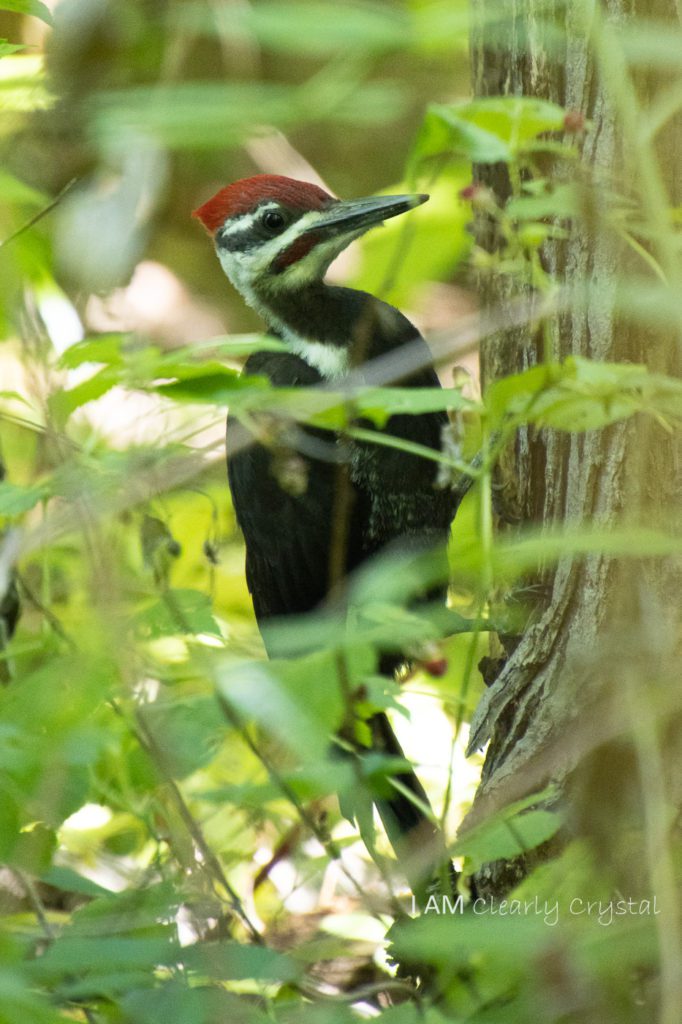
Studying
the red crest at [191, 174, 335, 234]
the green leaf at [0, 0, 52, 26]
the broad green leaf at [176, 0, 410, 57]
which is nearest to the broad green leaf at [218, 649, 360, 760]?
the broad green leaf at [176, 0, 410, 57]

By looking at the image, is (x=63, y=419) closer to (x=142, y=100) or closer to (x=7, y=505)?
(x=7, y=505)

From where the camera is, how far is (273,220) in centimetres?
263

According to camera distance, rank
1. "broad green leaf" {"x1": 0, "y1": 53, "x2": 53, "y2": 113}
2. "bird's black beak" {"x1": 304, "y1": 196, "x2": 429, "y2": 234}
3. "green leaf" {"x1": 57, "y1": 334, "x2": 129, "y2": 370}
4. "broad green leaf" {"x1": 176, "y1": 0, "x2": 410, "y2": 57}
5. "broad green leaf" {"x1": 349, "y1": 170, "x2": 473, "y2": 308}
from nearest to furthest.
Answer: "broad green leaf" {"x1": 176, "y1": 0, "x2": 410, "y2": 57}, "green leaf" {"x1": 57, "y1": 334, "x2": 129, "y2": 370}, "broad green leaf" {"x1": 0, "y1": 53, "x2": 53, "y2": 113}, "broad green leaf" {"x1": 349, "y1": 170, "x2": 473, "y2": 308}, "bird's black beak" {"x1": 304, "y1": 196, "x2": 429, "y2": 234}

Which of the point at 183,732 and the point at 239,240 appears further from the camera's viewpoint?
the point at 239,240

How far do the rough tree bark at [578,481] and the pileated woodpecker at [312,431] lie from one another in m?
0.58

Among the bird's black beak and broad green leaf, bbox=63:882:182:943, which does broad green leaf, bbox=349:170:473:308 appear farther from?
broad green leaf, bbox=63:882:182:943

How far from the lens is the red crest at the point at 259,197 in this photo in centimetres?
256

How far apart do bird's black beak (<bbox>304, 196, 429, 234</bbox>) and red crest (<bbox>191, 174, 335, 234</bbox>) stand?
49 mm

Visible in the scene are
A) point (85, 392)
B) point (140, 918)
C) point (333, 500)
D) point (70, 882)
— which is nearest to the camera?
point (85, 392)

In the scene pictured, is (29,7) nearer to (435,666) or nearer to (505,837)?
(435,666)

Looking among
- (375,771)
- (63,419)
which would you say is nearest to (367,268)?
(63,419)

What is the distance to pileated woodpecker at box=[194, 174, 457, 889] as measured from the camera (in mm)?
2531

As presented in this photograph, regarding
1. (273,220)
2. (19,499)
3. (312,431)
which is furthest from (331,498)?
(19,499)

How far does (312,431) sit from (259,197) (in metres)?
0.58
